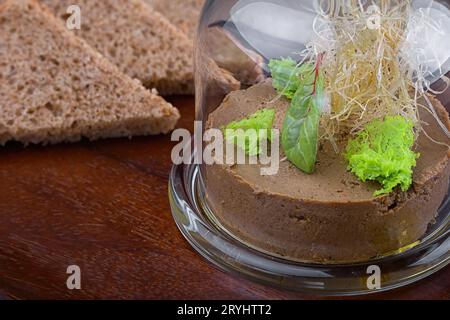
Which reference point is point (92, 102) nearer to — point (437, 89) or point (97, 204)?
point (97, 204)

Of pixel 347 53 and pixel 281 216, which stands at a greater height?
pixel 347 53

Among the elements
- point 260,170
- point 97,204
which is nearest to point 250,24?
point 260,170

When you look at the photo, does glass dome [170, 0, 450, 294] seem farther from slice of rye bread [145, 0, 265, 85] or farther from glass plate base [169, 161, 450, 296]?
slice of rye bread [145, 0, 265, 85]

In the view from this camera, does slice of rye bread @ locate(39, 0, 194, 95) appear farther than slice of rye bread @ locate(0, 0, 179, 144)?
Yes

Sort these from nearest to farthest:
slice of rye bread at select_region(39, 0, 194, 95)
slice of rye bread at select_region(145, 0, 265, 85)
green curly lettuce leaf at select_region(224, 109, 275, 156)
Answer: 1. green curly lettuce leaf at select_region(224, 109, 275, 156)
2. slice of rye bread at select_region(145, 0, 265, 85)
3. slice of rye bread at select_region(39, 0, 194, 95)

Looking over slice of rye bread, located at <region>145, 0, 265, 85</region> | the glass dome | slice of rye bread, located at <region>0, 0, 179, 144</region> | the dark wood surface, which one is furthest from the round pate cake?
slice of rye bread, located at <region>0, 0, 179, 144</region>

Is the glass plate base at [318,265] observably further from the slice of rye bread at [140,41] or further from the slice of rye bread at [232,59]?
the slice of rye bread at [140,41]
